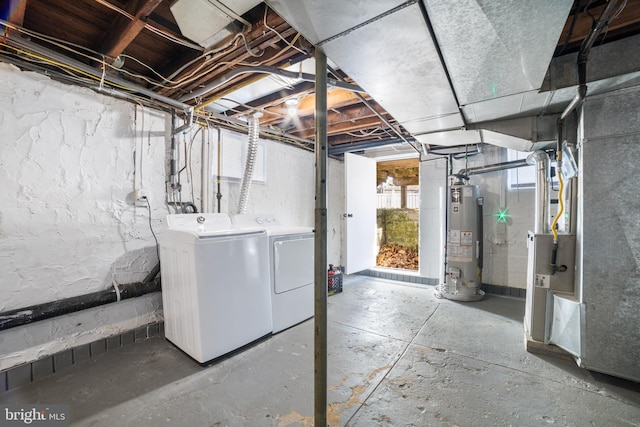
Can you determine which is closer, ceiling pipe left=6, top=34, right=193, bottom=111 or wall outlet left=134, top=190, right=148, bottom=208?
ceiling pipe left=6, top=34, right=193, bottom=111

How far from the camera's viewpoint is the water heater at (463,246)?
3.16 metres

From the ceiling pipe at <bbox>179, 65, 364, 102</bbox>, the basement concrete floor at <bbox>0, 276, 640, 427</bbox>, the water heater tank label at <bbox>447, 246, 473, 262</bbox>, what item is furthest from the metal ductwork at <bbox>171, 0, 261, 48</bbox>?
the water heater tank label at <bbox>447, 246, 473, 262</bbox>

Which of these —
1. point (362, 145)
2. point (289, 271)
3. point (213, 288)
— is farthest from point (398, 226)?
point (213, 288)

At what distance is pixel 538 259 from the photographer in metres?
2.03

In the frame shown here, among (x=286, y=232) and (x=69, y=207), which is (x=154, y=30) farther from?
(x=286, y=232)

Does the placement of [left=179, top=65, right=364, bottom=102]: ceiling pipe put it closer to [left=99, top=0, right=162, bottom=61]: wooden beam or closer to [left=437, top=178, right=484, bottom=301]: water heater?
[left=99, top=0, right=162, bottom=61]: wooden beam

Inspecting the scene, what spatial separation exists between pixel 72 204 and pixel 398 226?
560cm

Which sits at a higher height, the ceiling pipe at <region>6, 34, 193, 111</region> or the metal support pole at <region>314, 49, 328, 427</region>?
the ceiling pipe at <region>6, 34, 193, 111</region>

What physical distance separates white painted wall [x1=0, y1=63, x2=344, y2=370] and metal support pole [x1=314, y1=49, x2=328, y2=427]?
1892mm

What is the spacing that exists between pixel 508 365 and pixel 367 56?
7.48 feet

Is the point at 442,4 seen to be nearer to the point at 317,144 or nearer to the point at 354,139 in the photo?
the point at 317,144

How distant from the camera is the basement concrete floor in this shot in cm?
138

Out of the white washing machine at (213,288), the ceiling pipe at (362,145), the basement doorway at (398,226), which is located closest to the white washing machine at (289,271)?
the white washing machine at (213,288)

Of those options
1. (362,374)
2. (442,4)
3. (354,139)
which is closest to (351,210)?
(354,139)
